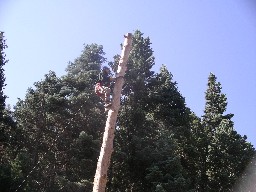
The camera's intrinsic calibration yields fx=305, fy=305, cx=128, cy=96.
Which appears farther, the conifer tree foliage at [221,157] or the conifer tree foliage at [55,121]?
the conifer tree foliage at [221,157]

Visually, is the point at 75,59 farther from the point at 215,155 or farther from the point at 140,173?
the point at 215,155

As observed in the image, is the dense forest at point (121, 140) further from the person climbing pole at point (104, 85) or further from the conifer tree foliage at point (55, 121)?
the person climbing pole at point (104, 85)

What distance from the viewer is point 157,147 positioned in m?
19.9

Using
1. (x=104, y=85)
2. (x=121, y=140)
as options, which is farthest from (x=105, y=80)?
(x=121, y=140)

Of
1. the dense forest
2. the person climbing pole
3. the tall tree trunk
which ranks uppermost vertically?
the dense forest

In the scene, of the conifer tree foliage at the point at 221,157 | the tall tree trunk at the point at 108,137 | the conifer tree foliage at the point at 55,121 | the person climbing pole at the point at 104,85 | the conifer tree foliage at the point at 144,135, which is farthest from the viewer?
the conifer tree foliage at the point at 221,157

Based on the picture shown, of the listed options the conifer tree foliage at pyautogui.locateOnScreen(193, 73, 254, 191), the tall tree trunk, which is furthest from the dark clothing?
the conifer tree foliage at pyautogui.locateOnScreen(193, 73, 254, 191)

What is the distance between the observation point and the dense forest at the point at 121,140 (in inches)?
735

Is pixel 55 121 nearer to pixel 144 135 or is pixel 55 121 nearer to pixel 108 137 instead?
pixel 144 135

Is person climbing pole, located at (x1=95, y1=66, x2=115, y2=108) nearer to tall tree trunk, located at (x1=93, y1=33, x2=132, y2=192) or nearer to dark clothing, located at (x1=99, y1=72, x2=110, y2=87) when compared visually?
dark clothing, located at (x1=99, y1=72, x2=110, y2=87)

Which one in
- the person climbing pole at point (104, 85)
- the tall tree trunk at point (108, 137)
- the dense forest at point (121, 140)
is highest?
the dense forest at point (121, 140)

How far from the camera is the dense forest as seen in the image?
18.7 m

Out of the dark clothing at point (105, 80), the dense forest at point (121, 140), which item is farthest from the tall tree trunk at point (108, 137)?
the dense forest at point (121, 140)

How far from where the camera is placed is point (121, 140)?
2194 cm
